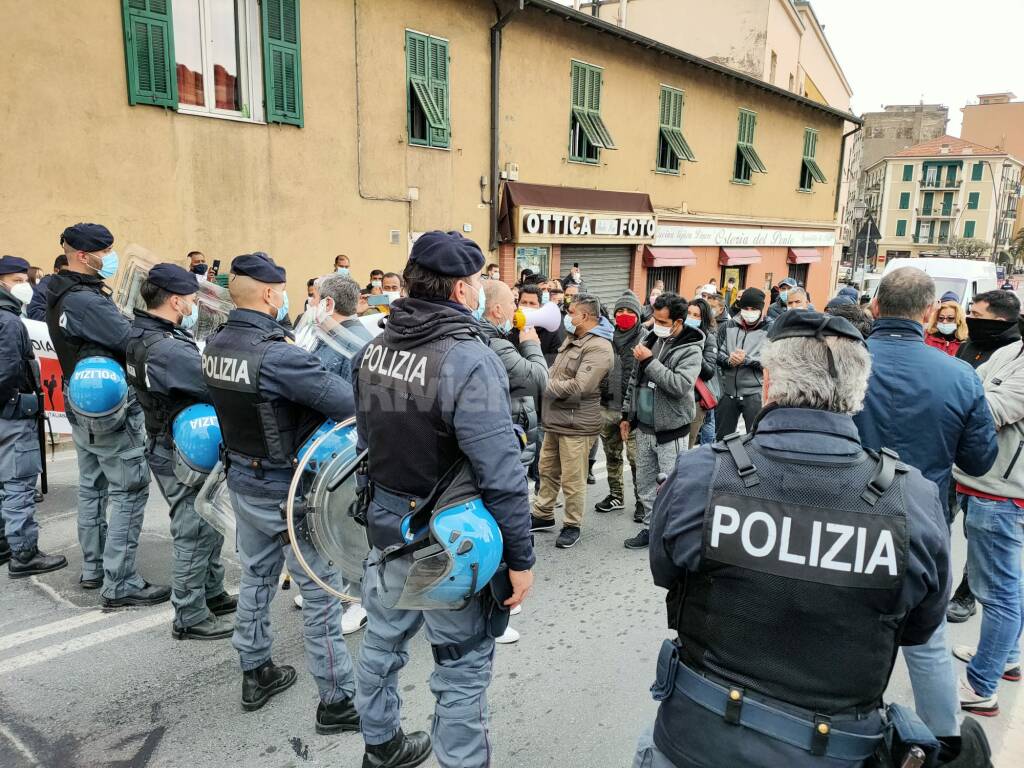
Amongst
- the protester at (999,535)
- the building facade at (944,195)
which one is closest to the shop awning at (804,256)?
the protester at (999,535)

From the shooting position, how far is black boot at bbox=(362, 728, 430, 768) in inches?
104

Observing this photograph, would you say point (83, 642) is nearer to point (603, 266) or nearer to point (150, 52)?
point (150, 52)

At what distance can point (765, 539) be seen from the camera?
1577mm

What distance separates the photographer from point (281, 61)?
965cm

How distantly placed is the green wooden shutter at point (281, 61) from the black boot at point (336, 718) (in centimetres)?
872

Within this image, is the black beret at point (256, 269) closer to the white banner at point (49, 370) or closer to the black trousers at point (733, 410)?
the white banner at point (49, 370)

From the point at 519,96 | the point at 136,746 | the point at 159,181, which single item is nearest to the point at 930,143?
the point at 519,96

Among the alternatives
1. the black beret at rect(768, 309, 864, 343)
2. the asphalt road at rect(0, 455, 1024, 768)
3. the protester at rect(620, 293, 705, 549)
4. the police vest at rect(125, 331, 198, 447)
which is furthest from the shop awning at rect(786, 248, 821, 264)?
the black beret at rect(768, 309, 864, 343)

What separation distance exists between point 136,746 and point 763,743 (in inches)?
101

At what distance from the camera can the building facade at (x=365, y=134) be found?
8188mm

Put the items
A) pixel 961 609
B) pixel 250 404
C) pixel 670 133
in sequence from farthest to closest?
1. pixel 670 133
2. pixel 961 609
3. pixel 250 404

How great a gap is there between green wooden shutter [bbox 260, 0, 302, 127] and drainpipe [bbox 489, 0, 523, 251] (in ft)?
12.9

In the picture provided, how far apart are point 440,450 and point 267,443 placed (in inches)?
37.8

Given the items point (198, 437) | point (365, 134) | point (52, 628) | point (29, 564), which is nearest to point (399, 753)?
point (198, 437)
